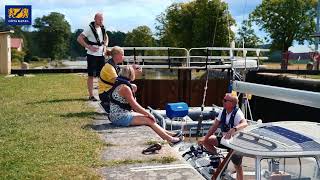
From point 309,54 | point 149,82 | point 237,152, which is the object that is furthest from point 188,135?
point 309,54

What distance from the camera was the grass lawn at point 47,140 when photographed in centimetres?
601

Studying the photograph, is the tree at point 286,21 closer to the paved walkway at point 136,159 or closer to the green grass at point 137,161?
the paved walkway at point 136,159

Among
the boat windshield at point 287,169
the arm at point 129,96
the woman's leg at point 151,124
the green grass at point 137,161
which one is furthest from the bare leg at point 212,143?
the boat windshield at point 287,169

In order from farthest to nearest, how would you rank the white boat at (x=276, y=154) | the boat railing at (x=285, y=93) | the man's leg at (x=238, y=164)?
the boat railing at (x=285, y=93) < the man's leg at (x=238, y=164) < the white boat at (x=276, y=154)

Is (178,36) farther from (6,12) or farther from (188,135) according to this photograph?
(188,135)

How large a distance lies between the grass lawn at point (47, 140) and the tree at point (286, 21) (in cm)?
4392

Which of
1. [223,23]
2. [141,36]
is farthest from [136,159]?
[141,36]

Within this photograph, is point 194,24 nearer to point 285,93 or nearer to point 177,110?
point 177,110

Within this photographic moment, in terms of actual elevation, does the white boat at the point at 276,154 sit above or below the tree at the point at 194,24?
below

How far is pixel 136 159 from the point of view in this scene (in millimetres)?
6613

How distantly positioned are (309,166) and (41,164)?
10.3 ft

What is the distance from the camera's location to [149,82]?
59.9ft

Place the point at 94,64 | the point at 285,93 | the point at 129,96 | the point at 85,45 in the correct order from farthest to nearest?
1. the point at 94,64
2. the point at 85,45
3. the point at 129,96
4. the point at 285,93

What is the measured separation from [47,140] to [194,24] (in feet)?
140
